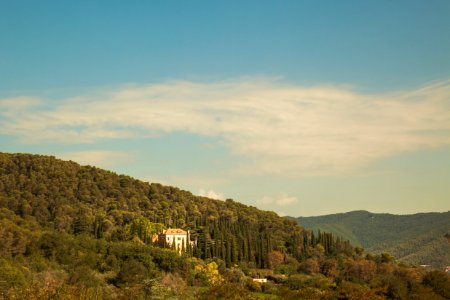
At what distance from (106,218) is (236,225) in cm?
2617

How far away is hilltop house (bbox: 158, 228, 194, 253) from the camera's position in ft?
345

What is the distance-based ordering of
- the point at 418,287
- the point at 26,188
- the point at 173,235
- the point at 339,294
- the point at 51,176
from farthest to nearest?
the point at 51,176
the point at 26,188
the point at 173,235
the point at 418,287
the point at 339,294

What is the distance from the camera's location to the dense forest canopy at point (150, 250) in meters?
64.2

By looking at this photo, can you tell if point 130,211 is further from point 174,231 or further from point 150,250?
point 150,250

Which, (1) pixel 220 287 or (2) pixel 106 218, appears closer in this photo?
(1) pixel 220 287

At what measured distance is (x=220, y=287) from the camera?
56.1 meters

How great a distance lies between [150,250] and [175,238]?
2320cm

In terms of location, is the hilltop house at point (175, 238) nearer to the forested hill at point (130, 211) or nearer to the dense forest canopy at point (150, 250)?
the forested hill at point (130, 211)

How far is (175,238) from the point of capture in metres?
109

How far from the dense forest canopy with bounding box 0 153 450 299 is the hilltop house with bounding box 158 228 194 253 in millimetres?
2364

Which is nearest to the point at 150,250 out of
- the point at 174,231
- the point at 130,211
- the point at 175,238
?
the point at 175,238

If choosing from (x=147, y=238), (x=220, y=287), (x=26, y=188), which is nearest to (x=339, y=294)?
(x=220, y=287)

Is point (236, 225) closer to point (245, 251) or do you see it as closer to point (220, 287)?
point (245, 251)

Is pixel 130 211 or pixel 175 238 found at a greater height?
pixel 130 211
